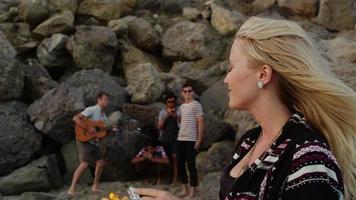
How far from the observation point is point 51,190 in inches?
435

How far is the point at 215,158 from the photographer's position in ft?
35.8

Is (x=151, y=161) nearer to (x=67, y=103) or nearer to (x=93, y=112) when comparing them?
(x=93, y=112)

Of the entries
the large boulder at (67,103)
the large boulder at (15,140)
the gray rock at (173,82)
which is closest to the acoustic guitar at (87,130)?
the large boulder at (67,103)

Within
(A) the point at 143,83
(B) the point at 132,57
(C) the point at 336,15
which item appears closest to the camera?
(A) the point at 143,83

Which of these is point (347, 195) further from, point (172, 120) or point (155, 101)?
point (155, 101)

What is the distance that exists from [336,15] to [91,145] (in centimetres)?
830

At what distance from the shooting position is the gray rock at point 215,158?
10.8 m

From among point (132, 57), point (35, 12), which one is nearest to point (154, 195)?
point (132, 57)

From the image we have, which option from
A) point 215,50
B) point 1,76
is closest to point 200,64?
point 215,50

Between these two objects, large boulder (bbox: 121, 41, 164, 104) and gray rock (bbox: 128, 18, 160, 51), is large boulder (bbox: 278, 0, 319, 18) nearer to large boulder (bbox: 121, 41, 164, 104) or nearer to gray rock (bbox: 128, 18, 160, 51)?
gray rock (bbox: 128, 18, 160, 51)

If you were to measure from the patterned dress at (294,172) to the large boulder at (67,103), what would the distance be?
34.2ft

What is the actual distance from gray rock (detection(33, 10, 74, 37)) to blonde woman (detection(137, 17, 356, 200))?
1475cm

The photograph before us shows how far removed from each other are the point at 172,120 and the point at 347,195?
25.8 ft

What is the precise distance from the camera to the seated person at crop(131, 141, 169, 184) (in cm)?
1080
